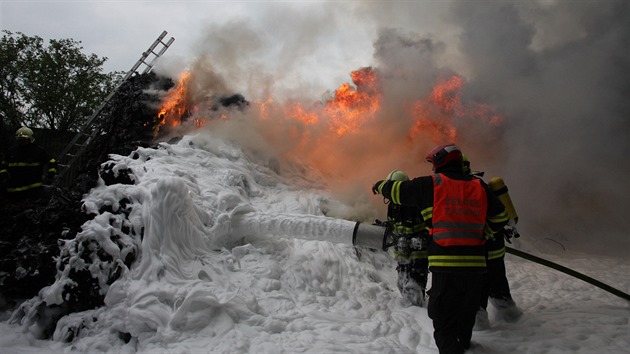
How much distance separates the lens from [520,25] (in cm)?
995

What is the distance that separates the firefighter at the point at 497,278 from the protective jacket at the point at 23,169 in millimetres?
6752

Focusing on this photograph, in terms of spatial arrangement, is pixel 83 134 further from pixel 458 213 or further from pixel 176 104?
pixel 458 213

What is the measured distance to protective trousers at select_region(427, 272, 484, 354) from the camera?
3.01 meters

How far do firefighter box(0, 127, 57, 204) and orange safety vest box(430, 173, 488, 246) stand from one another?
6377 millimetres

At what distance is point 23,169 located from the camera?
5930mm

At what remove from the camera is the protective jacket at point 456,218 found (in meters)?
3.02

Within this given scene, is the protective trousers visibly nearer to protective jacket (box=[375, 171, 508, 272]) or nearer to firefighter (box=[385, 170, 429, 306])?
protective jacket (box=[375, 171, 508, 272])

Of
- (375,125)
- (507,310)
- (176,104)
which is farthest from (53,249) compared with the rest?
(375,125)

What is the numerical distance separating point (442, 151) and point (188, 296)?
2805mm

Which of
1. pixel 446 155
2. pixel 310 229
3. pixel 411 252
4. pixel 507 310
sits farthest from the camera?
pixel 310 229

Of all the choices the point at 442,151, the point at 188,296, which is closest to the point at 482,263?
the point at 442,151

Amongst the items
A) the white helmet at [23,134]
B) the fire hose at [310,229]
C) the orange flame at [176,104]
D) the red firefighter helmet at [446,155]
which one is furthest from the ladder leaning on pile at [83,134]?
the red firefighter helmet at [446,155]

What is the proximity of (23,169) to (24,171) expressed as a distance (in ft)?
0.12

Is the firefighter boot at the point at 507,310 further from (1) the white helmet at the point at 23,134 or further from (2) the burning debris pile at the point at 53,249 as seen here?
(1) the white helmet at the point at 23,134
